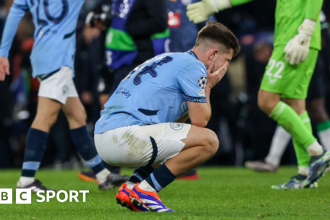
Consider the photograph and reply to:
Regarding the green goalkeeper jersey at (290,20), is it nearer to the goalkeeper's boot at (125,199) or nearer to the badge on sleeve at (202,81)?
the badge on sleeve at (202,81)

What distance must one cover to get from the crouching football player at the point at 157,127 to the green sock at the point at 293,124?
1489 mm

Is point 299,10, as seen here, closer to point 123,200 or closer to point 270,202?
point 270,202

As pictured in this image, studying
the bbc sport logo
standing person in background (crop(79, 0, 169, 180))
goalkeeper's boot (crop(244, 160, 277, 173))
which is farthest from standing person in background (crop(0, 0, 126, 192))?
goalkeeper's boot (crop(244, 160, 277, 173))

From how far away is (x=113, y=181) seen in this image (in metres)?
4.54

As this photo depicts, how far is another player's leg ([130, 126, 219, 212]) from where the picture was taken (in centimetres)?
312

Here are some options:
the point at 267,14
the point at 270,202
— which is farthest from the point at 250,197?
the point at 267,14

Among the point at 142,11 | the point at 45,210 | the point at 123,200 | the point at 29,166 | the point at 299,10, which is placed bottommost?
the point at 29,166

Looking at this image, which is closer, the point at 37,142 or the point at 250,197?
the point at 250,197

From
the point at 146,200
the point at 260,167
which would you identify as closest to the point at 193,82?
the point at 146,200

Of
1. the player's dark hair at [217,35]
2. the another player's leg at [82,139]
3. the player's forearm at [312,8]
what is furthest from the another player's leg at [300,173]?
the player's dark hair at [217,35]

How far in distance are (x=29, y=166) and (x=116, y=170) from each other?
3.43ft

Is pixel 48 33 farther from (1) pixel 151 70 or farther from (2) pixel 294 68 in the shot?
(2) pixel 294 68

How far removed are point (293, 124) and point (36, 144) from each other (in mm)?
2215

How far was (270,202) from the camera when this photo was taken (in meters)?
3.65
